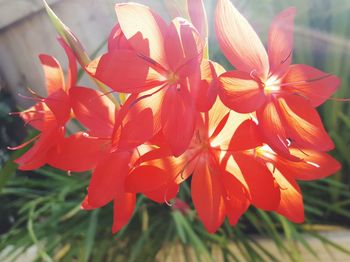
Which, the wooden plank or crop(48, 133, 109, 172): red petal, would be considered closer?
crop(48, 133, 109, 172): red petal

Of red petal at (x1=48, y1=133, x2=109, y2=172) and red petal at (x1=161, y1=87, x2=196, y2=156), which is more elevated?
red petal at (x1=161, y1=87, x2=196, y2=156)

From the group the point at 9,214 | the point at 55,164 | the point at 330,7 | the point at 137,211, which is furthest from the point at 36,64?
the point at 55,164

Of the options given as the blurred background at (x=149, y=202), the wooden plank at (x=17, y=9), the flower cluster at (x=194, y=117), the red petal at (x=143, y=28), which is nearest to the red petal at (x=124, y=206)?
the flower cluster at (x=194, y=117)

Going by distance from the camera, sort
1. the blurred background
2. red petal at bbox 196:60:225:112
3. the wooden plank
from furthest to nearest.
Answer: the wooden plank < the blurred background < red petal at bbox 196:60:225:112

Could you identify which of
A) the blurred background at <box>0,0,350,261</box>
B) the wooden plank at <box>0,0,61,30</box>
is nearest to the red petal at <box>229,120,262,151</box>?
the blurred background at <box>0,0,350,261</box>

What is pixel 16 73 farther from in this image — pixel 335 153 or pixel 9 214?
pixel 335 153

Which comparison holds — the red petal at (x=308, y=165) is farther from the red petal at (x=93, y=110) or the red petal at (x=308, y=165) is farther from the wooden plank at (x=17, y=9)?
the wooden plank at (x=17, y=9)

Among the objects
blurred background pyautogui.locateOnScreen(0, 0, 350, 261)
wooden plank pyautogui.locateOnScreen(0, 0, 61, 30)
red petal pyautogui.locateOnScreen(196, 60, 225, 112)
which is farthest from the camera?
wooden plank pyautogui.locateOnScreen(0, 0, 61, 30)

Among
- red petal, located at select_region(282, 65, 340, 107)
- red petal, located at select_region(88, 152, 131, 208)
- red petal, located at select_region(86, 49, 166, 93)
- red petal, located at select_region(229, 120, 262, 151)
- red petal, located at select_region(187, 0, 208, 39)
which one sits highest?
red petal, located at select_region(187, 0, 208, 39)

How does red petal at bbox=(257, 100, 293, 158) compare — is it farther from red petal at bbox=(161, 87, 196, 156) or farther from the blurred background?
the blurred background
